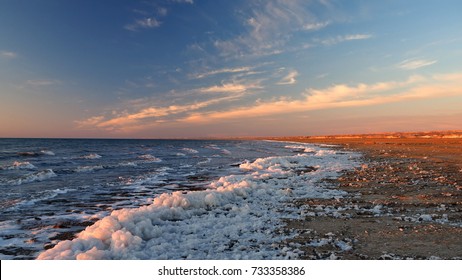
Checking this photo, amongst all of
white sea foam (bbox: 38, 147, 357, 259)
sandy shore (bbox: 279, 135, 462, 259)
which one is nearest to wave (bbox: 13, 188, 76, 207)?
white sea foam (bbox: 38, 147, 357, 259)

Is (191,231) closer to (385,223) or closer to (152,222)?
(152,222)

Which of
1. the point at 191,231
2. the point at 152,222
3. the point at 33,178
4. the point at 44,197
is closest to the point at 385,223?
the point at 191,231

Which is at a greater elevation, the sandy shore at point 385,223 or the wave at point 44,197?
the sandy shore at point 385,223

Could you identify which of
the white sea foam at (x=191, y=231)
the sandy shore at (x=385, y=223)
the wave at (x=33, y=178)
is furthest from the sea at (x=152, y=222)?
the wave at (x=33, y=178)

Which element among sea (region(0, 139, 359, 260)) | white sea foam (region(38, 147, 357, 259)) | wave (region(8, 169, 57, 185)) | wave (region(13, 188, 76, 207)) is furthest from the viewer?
wave (region(8, 169, 57, 185))

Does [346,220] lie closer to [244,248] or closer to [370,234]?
[370,234]

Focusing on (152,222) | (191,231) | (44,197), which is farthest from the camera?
(44,197)

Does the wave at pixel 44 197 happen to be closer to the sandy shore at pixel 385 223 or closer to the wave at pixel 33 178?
the wave at pixel 33 178

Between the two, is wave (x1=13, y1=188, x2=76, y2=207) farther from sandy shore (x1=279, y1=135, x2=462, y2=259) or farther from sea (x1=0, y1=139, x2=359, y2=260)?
sandy shore (x1=279, y1=135, x2=462, y2=259)

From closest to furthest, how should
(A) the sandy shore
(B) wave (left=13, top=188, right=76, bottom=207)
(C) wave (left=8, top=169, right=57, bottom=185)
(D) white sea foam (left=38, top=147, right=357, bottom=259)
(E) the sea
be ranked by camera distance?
(A) the sandy shore < (D) white sea foam (left=38, top=147, right=357, bottom=259) < (E) the sea < (B) wave (left=13, top=188, right=76, bottom=207) < (C) wave (left=8, top=169, right=57, bottom=185)

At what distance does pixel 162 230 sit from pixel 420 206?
8.77 meters

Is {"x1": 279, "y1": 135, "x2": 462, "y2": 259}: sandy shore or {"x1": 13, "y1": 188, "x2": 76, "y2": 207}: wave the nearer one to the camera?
{"x1": 279, "y1": 135, "x2": 462, "y2": 259}: sandy shore
